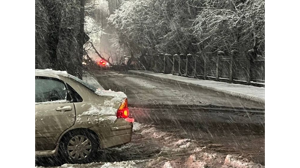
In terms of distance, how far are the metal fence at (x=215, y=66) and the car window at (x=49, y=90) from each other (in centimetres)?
1223

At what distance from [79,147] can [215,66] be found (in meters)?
17.6

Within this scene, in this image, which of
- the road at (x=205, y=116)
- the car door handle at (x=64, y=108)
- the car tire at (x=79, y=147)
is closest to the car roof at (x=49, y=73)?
the car door handle at (x=64, y=108)

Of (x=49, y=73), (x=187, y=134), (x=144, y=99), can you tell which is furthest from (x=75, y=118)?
(x=144, y=99)

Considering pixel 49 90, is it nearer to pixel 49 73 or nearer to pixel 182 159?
pixel 49 73

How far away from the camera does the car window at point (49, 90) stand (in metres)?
4.43

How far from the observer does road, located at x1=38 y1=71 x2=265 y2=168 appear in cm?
536

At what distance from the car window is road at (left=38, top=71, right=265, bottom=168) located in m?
0.85

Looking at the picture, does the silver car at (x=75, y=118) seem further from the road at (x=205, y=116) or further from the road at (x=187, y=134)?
the road at (x=205, y=116)

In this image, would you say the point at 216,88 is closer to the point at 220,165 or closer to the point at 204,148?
the point at 204,148

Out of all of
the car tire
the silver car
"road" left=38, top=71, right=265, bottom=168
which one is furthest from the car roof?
"road" left=38, top=71, right=265, bottom=168

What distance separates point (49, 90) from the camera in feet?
15.1

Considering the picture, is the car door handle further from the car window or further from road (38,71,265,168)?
road (38,71,265,168)

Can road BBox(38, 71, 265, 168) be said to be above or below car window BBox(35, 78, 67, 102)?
below

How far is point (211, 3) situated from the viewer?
810 inches
